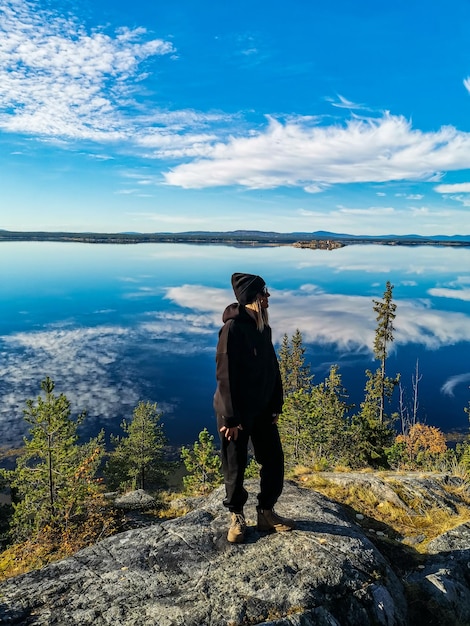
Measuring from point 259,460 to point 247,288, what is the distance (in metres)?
2.32

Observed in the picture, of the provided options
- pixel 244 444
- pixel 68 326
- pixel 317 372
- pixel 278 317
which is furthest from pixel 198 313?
pixel 244 444

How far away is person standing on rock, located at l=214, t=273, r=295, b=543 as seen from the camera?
502cm

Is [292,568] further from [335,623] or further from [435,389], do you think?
[435,389]

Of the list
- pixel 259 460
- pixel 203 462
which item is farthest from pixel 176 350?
pixel 259 460

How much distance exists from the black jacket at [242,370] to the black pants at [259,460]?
0.22 m

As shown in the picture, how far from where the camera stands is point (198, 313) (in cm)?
15438

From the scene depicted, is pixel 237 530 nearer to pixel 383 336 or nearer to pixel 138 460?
pixel 383 336

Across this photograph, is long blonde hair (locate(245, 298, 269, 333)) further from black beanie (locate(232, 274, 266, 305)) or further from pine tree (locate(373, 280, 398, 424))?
pine tree (locate(373, 280, 398, 424))

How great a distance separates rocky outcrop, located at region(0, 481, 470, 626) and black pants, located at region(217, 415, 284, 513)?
490mm

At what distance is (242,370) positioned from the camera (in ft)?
17.0

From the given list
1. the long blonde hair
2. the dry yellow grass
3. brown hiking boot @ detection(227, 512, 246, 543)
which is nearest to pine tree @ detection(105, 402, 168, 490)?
the dry yellow grass

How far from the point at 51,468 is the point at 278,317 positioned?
127m

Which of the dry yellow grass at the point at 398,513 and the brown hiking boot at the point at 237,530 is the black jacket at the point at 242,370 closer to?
the brown hiking boot at the point at 237,530

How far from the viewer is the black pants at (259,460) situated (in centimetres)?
525
